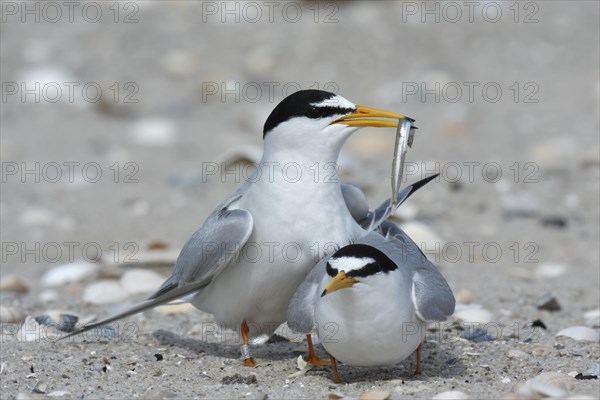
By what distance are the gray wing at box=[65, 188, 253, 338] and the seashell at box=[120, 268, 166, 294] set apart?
134 cm

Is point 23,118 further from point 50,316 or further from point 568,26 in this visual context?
point 568,26

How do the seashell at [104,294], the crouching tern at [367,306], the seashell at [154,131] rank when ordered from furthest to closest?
the seashell at [154,131]
the seashell at [104,294]
the crouching tern at [367,306]

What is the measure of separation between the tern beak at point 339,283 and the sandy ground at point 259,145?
0.51m

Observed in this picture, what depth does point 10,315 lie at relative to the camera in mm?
5477

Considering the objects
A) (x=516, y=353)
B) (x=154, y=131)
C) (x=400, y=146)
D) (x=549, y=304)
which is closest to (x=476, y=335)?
(x=516, y=353)

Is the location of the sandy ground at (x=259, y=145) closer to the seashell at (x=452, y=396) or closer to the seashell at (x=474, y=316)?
the seashell at (x=474, y=316)

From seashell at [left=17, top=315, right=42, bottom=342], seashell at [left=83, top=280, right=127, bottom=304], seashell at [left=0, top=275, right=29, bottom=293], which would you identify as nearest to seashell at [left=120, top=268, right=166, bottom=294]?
seashell at [left=83, top=280, right=127, bottom=304]

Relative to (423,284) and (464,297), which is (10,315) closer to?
(423,284)

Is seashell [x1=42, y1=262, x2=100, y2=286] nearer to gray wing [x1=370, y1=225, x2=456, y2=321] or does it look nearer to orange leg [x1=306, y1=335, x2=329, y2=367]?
orange leg [x1=306, y1=335, x2=329, y2=367]

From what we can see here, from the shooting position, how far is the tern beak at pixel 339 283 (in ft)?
12.8

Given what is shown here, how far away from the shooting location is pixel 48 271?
674 centimetres

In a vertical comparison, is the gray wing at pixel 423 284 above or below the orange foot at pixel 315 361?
above

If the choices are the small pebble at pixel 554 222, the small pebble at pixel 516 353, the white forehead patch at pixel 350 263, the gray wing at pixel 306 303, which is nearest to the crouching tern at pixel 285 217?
the gray wing at pixel 306 303

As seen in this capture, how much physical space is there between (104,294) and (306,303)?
2.15 meters
